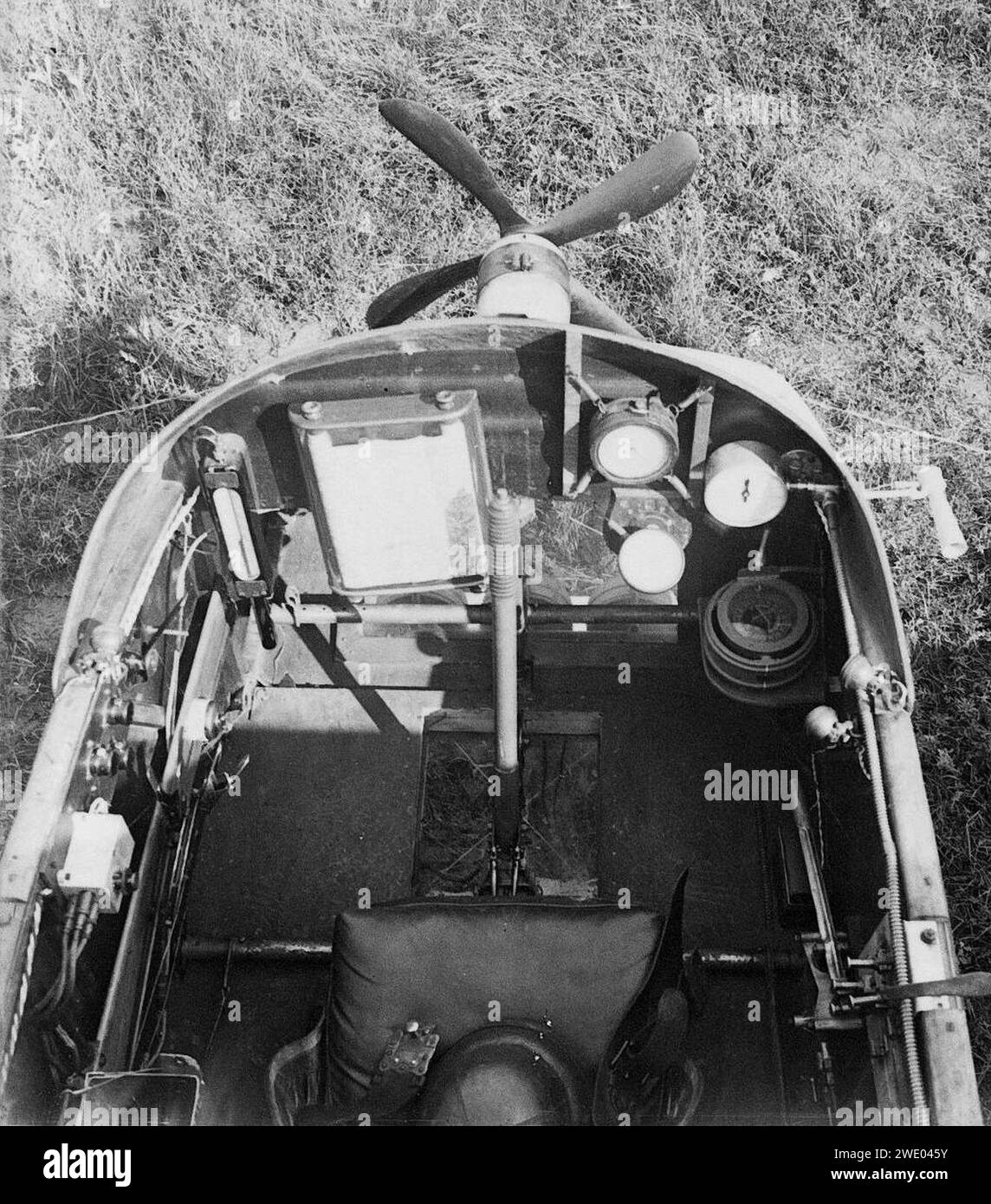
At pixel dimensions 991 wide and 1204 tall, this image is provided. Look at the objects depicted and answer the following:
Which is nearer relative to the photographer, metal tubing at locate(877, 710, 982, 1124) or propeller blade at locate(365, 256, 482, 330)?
metal tubing at locate(877, 710, 982, 1124)

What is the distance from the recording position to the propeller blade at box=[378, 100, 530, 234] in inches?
200

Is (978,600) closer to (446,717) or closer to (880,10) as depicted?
(446,717)

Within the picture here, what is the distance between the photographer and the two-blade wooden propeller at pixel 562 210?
4.92 metres

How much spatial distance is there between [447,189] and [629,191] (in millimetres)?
2646

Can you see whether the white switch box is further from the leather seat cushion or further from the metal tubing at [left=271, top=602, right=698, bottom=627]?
the metal tubing at [left=271, top=602, right=698, bottom=627]

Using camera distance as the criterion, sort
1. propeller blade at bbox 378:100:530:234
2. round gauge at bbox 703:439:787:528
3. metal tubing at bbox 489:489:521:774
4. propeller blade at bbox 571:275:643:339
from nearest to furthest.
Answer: metal tubing at bbox 489:489:521:774 → round gauge at bbox 703:439:787:528 → propeller blade at bbox 378:100:530:234 → propeller blade at bbox 571:275:643:339

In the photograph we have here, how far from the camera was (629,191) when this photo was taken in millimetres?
4953

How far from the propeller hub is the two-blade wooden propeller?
23 centimetres

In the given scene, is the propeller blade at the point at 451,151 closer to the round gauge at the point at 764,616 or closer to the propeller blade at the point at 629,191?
the propeller blade at the point at 629,191

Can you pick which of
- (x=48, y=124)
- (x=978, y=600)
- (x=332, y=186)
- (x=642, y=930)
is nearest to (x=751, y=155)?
(x=332, y=186)

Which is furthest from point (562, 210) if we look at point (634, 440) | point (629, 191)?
point (634, 440)

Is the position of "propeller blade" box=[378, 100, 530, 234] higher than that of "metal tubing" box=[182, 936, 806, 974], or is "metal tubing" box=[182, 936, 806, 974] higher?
"propeller blade" box=[378, 100, 530, 234]

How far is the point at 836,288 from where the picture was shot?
695cm

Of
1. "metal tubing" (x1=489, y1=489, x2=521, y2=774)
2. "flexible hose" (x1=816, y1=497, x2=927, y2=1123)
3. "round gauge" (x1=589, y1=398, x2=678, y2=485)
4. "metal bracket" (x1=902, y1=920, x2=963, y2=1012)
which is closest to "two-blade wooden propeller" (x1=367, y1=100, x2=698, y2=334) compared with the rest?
"round gauge" (x1=589, y1=398, x2=678, y2=485)
